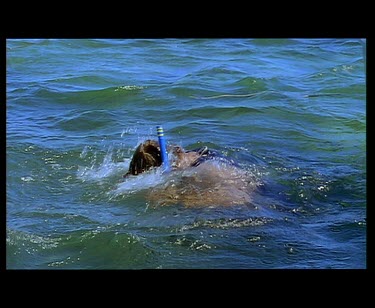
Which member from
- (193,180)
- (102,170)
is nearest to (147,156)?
(193,180)

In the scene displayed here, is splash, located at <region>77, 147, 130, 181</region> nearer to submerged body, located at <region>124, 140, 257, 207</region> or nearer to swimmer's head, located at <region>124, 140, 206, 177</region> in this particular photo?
submerged body, located at <region>124, 140, 257, 207</region>

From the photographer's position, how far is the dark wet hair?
5457 millimetres

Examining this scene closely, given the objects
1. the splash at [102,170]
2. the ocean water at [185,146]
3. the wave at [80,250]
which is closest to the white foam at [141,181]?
the ocean water at [185,146]

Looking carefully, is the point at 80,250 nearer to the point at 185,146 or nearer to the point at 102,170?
the point at 102,170

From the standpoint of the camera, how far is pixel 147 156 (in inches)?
216

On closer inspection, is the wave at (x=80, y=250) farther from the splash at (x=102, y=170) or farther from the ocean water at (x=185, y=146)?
the splash at (x=102, y=170)

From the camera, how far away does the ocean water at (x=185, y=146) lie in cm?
459

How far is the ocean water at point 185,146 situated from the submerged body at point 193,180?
81 millimetres
